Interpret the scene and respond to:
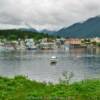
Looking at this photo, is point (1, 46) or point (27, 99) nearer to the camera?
point (27, 99)

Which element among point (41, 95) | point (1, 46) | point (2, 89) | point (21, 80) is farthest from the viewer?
point (1, 46)

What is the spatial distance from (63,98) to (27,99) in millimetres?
1015

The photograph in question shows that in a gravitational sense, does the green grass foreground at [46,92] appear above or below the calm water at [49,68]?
above

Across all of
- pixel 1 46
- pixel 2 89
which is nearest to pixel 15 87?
pixel 2 89

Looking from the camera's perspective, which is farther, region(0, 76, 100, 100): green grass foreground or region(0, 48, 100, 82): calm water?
region(0, 48, 100, 82): calm water

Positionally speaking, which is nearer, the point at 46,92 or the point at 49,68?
the point at 46,92

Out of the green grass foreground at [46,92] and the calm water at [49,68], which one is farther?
the calm water at [49,68]

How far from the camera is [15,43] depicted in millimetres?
199250

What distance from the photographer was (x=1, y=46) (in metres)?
192

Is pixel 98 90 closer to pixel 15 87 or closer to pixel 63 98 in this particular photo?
pixel 63 98

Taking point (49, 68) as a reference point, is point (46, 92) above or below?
above

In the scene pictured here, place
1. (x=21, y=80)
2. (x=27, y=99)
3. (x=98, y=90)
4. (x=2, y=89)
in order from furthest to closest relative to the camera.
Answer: (x=21, y=80)
(x=2, y=89)
(x=98, y=90)
(x=27, y=99)

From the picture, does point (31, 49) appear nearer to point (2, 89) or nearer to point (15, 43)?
point (15, 43)

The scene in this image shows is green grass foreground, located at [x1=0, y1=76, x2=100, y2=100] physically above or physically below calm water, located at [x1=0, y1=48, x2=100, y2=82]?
above
